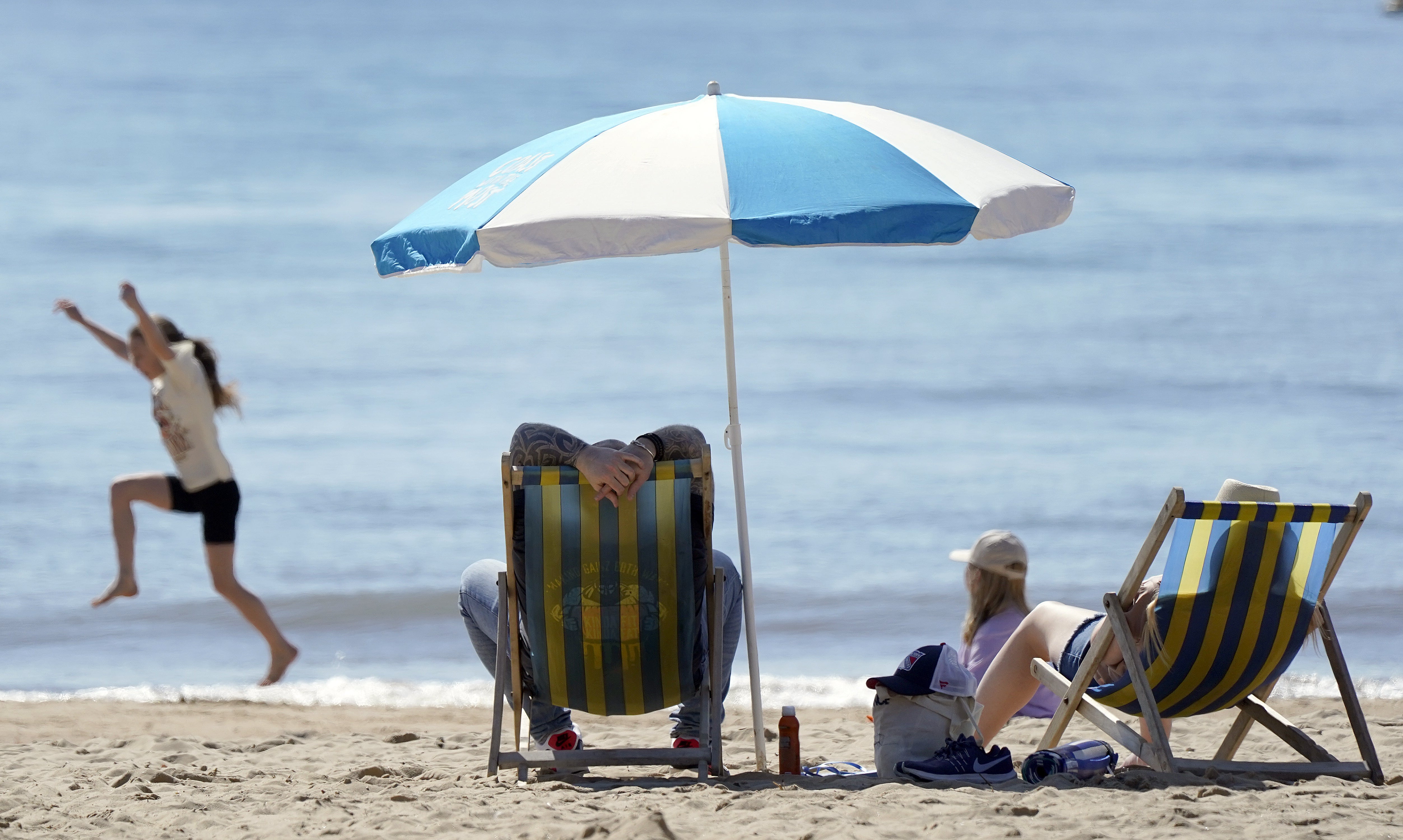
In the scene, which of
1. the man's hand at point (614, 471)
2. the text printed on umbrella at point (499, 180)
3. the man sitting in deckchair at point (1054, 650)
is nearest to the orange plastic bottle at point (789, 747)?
the man sitting in deckchair at point (1054, 650)

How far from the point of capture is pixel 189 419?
18.6ft

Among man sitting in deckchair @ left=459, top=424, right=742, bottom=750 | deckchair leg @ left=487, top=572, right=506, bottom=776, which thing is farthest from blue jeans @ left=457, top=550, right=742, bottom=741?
deckchair leg @ left=487, top=572, right=506, bottom=776

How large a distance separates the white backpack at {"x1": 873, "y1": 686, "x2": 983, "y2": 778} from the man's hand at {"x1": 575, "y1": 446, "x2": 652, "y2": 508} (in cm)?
79

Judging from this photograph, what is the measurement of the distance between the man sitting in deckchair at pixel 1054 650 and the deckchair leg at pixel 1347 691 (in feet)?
1.19

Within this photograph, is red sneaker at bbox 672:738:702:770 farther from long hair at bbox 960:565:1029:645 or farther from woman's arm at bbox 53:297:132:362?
woman's arm at bbox 53:297:132:362

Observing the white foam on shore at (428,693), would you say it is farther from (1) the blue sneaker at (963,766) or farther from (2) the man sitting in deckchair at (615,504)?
(1) the blue sneaker at (963,766)

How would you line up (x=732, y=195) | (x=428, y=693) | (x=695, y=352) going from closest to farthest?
(x=732, y=195), (x=428, y=693), (x=695, y=352)

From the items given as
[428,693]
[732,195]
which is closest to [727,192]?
[732,195]

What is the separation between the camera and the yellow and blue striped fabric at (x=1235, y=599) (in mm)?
3439

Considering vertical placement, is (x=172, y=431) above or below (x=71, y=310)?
below

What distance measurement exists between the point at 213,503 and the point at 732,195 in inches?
130

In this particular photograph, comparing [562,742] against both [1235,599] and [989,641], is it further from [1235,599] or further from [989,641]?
[1235,599]

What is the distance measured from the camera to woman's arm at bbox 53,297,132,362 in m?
5.74

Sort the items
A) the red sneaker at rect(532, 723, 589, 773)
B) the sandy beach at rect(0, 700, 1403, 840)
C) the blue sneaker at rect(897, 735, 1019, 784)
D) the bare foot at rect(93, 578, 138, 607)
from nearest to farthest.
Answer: the sandy beach at rect(0, 700, 1403, 840) < the blue sneaker at rect(897, 735, 1019, 784) < the red sneaker at rect(532, 723, 589, 773) < the bare foot at rect(93, 578, 138, 607)
